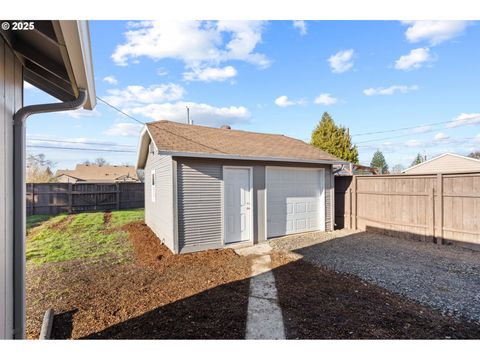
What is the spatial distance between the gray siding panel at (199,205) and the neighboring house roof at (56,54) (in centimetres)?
355

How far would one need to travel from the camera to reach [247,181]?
7172mm

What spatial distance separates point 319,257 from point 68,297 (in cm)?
496

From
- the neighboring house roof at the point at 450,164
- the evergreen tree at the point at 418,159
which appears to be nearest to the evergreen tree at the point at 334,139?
the neighboring house roof at the point at 450,164

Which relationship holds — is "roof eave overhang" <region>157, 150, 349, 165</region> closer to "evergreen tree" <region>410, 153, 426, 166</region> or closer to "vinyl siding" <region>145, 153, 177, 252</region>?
"vinyl siding" <region>145, 153, 177, 252</region>

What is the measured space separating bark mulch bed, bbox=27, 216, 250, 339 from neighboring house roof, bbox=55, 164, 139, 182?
31113 mm

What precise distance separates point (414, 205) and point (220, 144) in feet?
20.3

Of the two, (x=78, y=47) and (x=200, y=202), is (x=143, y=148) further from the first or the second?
(x=78, y=47)

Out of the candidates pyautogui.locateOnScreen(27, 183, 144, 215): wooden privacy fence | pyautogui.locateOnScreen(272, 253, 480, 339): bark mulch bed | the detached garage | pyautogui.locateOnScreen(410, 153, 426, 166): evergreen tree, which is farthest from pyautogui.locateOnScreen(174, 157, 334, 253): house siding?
pyautogui.locateOnScreen(410, 153, 426, 166): evergreen tree

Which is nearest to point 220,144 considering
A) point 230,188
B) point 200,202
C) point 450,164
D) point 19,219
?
point 230,188

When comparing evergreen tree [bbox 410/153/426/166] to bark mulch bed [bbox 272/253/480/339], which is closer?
bark mulch bed [bbox 272/253/480/339]

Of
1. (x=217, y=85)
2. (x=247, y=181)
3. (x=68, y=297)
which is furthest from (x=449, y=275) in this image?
(x=217, y=85)

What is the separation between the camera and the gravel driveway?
3.79 metres
